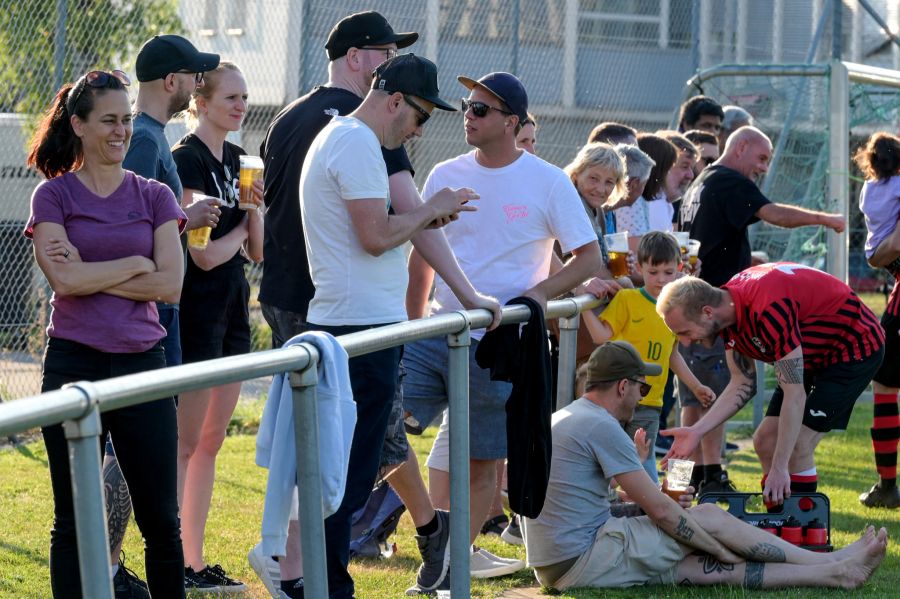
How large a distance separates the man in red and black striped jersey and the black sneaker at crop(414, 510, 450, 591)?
3.95ft

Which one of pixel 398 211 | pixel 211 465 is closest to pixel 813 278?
pixel 398 211

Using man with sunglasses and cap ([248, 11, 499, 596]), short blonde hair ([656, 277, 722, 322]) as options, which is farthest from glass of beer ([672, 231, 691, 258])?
man with sunglasses and cap ([248, 11, 499, 596])

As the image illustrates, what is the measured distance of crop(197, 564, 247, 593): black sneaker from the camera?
506 cm

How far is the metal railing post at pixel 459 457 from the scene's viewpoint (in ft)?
13.2

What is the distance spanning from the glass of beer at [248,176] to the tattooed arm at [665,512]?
5.96 ft

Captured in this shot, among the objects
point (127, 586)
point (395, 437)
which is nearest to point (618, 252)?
point (395, 437)

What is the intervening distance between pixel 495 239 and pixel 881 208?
395 centimetres

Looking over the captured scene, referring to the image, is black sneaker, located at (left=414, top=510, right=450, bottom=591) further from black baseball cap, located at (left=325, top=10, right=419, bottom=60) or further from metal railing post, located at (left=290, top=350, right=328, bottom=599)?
metal railing post, located at (left=290, top=350, right=328, bottom=599)

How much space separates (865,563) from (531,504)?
163 centimetres

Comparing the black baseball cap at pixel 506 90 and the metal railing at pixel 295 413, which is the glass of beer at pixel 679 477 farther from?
the black baseball cap at pixel 506 90

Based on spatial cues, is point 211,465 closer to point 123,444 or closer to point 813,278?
point 123,444

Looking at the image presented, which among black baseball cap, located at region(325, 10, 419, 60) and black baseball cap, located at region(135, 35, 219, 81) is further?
black baseball cap, located at region(325, 10, 419, 60)

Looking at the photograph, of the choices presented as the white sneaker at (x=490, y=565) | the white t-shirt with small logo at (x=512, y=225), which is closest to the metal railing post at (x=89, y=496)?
the white t-shirt with small logo at (x=512, y=225)

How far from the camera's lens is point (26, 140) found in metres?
9.80
